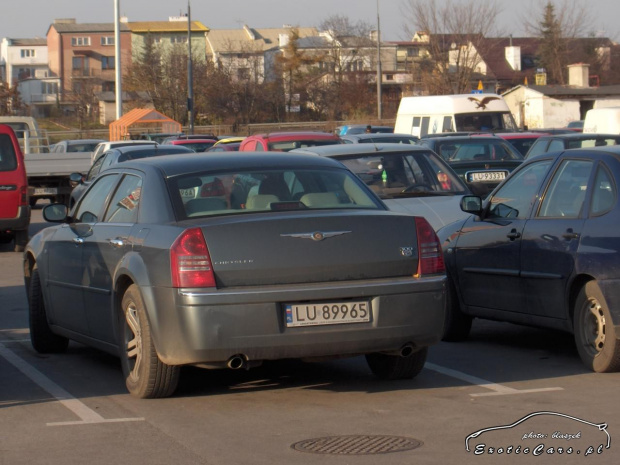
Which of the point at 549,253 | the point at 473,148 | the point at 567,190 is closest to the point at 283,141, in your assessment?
the point at 473,148

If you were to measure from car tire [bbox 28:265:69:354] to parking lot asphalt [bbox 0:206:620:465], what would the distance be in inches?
5.2

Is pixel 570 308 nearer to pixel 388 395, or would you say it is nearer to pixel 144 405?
pixel 388 395

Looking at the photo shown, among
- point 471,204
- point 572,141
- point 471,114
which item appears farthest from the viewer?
point 471,114

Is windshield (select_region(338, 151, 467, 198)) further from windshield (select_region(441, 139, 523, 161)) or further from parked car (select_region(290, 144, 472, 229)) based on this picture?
windshield (select_region(441, 139, 523, 161))

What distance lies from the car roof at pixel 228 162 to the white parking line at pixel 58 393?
1.58m

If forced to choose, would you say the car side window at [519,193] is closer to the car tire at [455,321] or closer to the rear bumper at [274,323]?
the car tire at [455,321]

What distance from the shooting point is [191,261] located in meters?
6.41

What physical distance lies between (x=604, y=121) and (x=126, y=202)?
21.6 meters

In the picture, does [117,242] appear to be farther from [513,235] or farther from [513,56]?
[513,56]

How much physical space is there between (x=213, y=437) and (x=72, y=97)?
95.7 metres

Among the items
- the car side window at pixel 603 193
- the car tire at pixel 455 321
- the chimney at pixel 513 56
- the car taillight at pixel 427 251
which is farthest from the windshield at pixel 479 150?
the chimney at pixel 513 56

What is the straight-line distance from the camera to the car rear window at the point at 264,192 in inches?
275

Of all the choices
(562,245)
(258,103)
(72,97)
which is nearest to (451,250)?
(562,245)

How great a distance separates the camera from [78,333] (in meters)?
8.08
